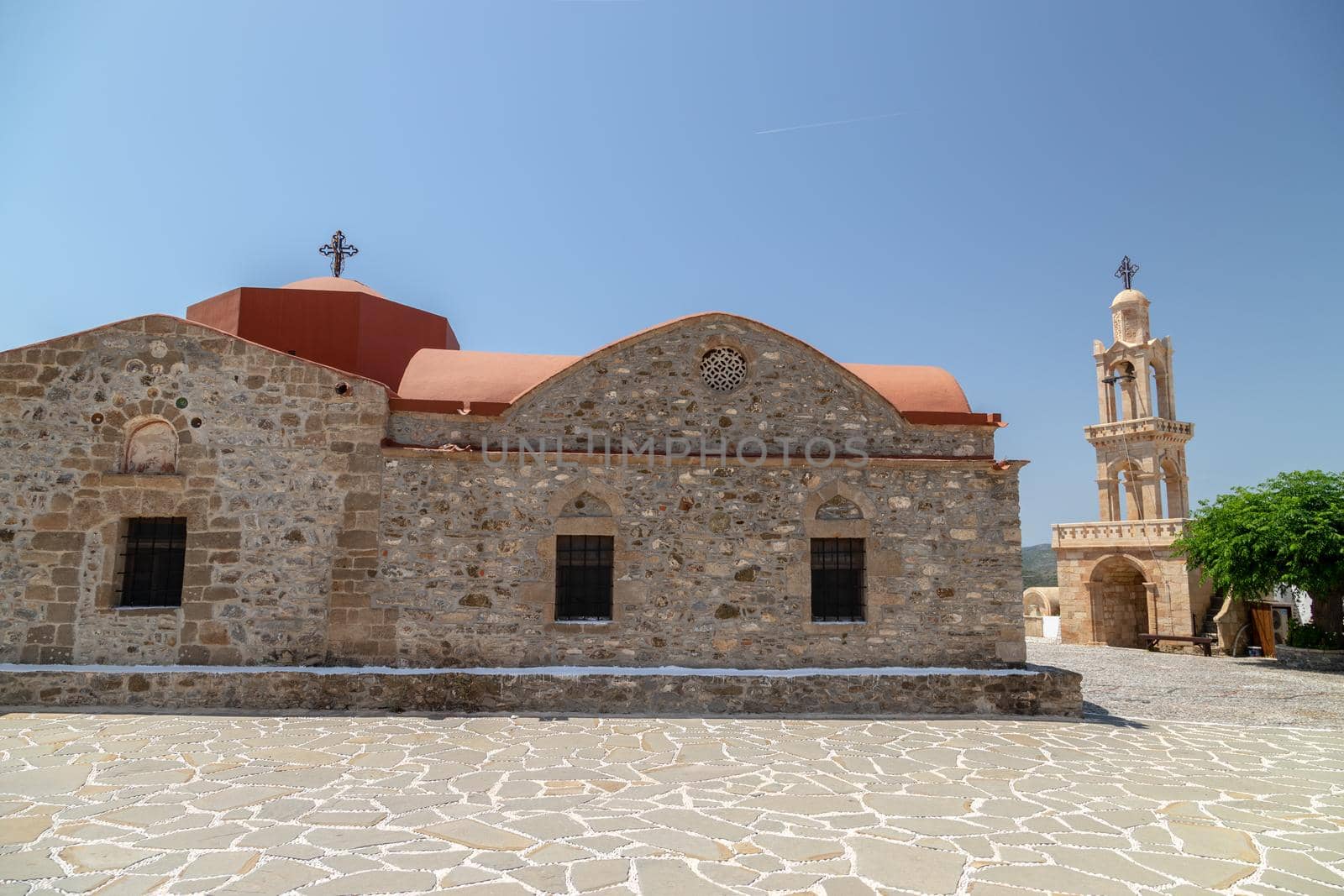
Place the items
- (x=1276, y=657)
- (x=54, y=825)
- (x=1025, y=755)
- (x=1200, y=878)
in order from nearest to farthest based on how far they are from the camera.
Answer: (x=1200, y=878) < (x=54, y=825) < (x=1025, y=755) < (x=1276, y=657)

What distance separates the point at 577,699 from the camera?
774cm

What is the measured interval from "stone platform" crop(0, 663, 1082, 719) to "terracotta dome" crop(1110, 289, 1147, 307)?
2052cm

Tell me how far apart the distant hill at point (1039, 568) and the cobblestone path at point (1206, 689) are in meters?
21.7

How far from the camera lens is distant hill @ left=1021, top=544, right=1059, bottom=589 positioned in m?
53.4

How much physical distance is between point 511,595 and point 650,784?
3.30m

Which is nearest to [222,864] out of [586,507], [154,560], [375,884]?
[375,884]

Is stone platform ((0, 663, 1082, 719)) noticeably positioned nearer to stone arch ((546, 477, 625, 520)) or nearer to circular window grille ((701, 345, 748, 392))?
stone arch ((546, 477, 625, 520))

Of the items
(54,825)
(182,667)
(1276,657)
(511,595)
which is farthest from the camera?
(1276,657)

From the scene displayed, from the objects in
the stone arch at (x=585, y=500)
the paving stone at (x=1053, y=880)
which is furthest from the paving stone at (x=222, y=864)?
the stone arch at (x=585, y=500)

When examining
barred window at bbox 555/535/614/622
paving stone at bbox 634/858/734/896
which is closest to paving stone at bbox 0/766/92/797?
paving stone at bbox 634/858/734/896

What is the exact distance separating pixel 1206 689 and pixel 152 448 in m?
15.1

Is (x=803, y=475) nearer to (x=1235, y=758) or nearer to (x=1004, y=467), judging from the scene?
(x=1004, y=467)

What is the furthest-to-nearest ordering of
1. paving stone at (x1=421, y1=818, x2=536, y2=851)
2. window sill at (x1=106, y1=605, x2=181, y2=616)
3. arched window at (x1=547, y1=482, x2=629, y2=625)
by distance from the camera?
arched window at (x1=547, y1=482, x2=629, y2=625), window sill at (x1=106, y1=605, x2=181, y2=616), paving stone at (x1=421, y1=818, x2=536, y2=851)

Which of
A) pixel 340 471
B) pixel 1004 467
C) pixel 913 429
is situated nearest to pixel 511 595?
pixel 340 471
